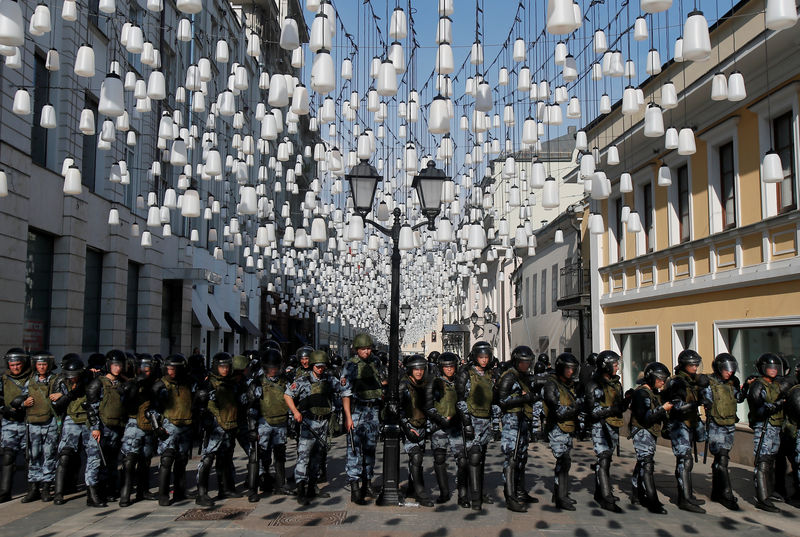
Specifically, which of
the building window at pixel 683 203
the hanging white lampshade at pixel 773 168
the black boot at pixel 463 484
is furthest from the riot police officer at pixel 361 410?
A: the building window at pixel 683 203

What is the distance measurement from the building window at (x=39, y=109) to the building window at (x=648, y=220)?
14.5 m

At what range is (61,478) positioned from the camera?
8742 millimetres

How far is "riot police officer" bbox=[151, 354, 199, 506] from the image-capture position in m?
8.73

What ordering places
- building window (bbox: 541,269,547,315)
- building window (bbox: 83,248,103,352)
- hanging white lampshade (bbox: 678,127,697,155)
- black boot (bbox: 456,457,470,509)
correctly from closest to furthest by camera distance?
black boot (bbox: 456,457,470,509) < hanging white lampshade (bbox: 678,127,697,155) < building window (bbox: 83,248,103,352) < building window (bbox: 541,269,547,315)

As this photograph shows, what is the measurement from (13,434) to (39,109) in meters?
9.99

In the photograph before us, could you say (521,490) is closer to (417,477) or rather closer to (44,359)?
(417,477)

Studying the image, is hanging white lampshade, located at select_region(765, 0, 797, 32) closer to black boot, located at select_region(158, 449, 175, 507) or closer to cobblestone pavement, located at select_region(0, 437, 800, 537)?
cobblestone pavement, located at select_region(0, 437, 800, 537)

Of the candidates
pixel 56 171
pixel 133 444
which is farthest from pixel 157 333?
pixel 133 444

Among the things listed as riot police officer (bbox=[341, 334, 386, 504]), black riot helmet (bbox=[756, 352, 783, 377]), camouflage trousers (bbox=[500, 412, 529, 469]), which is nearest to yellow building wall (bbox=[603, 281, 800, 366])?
black riot helmet (bbox=[756, 352, 783, 377])

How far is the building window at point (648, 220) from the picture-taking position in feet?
60.8

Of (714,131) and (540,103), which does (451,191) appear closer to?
(540,103)

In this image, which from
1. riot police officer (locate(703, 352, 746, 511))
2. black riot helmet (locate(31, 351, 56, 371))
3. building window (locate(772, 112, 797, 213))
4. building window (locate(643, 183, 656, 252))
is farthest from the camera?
building window (locate(643, 183, 656, 252))

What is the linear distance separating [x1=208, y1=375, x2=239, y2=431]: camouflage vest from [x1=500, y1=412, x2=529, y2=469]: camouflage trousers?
3.30 m

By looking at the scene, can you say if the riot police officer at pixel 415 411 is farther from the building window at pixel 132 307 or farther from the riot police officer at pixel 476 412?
the building window at pixel 132 307
